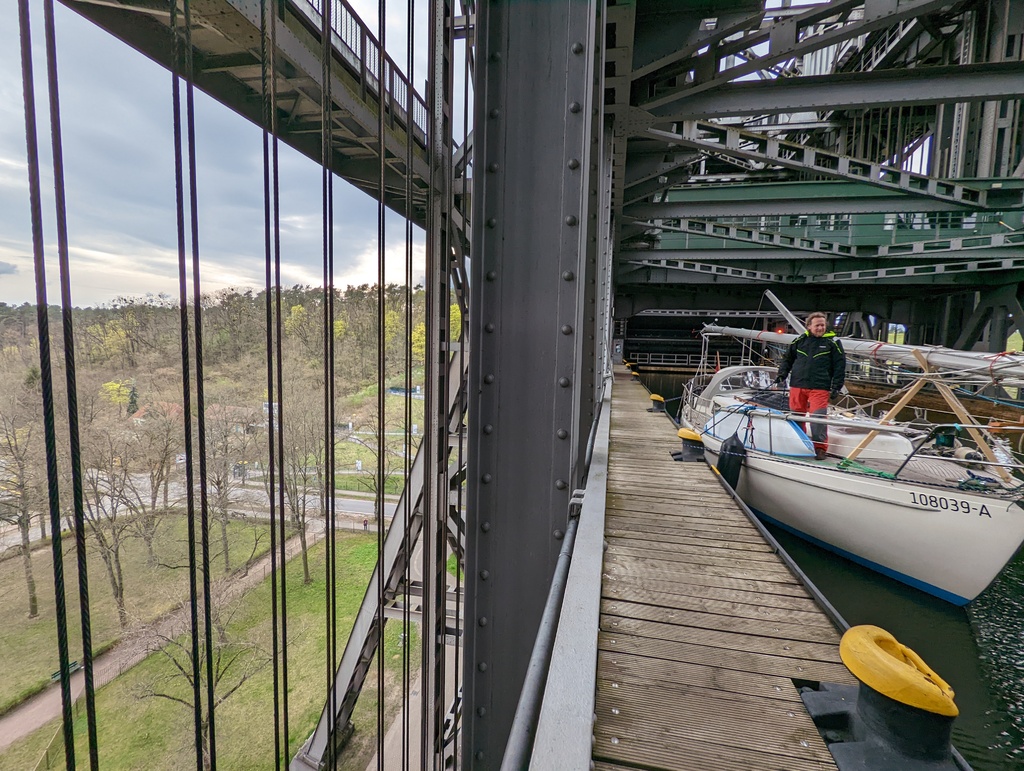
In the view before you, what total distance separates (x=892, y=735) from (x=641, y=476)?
3.27 metres

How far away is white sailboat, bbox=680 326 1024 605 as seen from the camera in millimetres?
5023

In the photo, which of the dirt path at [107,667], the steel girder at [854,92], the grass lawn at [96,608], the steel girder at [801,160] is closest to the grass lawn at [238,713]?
the dirt path at [107,667]

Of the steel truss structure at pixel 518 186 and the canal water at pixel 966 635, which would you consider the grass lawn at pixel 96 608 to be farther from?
the canal water at pixel 966 635

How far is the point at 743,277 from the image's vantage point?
51.1 ft

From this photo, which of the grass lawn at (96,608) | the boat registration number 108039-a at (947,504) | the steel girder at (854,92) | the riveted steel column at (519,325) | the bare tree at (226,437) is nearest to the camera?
the riveted steel column at (519,325)

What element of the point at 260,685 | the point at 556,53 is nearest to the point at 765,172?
the point at 556,53

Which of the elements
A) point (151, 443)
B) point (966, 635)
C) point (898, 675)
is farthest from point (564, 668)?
point (966, 635)

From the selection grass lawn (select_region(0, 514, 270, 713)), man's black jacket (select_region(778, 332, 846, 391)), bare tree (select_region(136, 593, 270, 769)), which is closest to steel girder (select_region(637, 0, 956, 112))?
man's black jacket (select_region(778, 332, 846, 391))

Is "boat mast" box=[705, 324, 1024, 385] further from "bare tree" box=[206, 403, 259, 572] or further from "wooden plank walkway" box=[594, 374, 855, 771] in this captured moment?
"bare tree" box=[206, 403, 259, 572]

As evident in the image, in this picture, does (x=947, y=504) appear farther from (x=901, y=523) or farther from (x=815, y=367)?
(x=815, y=367)

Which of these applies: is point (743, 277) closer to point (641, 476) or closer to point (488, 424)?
point (641, 476)

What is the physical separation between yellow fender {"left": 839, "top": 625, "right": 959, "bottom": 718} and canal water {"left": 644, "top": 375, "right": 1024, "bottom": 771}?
4422mm

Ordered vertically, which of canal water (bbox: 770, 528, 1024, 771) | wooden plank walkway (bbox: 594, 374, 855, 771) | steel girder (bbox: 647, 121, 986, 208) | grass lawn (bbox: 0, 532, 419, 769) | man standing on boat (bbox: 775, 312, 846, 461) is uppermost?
steel girder (bbox: 647, 121, 986, 208)

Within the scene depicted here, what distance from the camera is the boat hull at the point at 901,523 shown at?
496 cm
